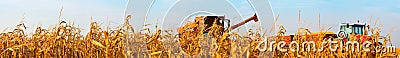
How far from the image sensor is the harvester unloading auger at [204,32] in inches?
115

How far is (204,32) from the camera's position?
3379 millimetres

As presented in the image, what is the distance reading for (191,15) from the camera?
322 cm

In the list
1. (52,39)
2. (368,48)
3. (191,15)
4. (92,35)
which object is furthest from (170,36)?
(368,48)

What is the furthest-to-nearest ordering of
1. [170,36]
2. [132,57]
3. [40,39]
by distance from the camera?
[170,36]
[40,39]
[132,57]

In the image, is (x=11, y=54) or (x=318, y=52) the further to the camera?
(x=318, y=52)

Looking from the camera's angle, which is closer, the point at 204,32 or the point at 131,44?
the point at 131,44

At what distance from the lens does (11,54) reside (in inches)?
108

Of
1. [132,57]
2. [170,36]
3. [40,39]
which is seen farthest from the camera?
[170,36]

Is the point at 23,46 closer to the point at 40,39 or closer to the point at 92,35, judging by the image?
the point at 40,39

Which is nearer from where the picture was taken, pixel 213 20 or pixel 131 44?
pixel 131 44

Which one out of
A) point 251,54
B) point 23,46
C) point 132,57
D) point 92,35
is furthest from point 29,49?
point 251,54

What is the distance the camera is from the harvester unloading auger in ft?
9.55

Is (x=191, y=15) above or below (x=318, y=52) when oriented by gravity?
above

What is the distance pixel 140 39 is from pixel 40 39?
509 millimetres
